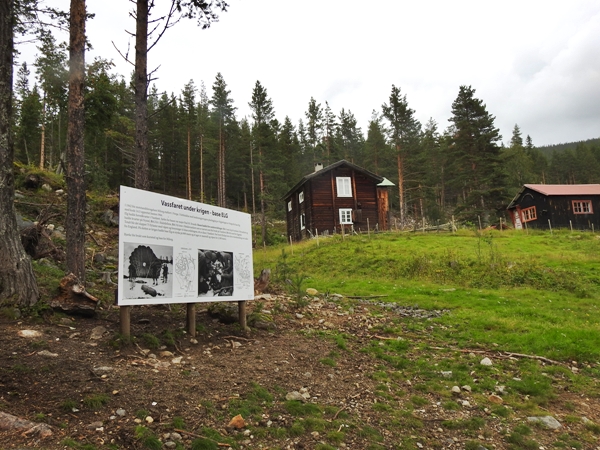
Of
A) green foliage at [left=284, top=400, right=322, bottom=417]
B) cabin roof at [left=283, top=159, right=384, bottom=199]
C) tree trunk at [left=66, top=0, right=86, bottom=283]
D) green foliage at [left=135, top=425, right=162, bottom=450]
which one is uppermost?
cabin roof at [left=283, top=159, right=384, bottom=199]

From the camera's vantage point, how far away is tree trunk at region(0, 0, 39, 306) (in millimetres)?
6516

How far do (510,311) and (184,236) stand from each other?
1048cm

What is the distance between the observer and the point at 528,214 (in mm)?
39688

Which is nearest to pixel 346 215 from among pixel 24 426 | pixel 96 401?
pixel 96 401

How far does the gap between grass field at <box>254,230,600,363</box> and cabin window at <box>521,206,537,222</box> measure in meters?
9.91

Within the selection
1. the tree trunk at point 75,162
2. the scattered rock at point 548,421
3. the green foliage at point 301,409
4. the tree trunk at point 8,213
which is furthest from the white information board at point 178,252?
the scattered rock at point 548,421

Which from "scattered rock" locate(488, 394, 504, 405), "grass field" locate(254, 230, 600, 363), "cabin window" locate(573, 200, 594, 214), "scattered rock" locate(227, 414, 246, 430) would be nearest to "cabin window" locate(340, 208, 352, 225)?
"grass field" locate(254, 230, 600, 363)

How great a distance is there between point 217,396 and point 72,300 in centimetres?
360

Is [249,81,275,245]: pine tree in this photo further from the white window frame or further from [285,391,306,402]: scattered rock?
[285,391,306,402]: scattered rock

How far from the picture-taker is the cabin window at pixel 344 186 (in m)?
37.6

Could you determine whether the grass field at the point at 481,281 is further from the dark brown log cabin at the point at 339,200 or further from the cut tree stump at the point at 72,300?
the dark brown log cabin at the point at 339,200

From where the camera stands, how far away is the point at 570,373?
775 centimetres

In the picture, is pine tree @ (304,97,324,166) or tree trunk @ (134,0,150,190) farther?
pine tree @ (304,97,324,166)

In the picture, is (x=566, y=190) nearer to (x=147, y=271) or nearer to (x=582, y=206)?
(x=582, y=206)
